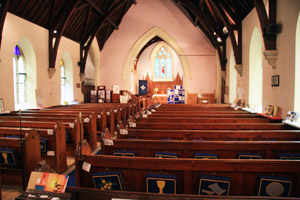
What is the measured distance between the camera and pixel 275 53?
458 cm

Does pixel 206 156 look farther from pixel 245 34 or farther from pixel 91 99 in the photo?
pixel 91 99

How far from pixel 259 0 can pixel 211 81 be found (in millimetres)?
8051

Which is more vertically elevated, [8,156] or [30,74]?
[30,74]

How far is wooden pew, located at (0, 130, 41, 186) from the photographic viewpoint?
8.92ft

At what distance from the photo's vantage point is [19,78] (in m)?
7.58

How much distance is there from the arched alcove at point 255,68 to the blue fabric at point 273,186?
17.1 ft

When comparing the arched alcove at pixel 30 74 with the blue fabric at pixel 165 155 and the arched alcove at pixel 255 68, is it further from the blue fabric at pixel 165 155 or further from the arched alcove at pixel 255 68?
the arched alcove at pixel 255 68

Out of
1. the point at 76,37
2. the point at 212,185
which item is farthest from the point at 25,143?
the point at 76,37

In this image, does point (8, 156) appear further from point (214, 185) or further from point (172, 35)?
point (172, 35)

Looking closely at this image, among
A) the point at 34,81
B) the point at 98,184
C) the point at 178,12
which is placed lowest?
the point at 98,184

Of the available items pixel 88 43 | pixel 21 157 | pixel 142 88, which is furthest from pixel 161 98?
pixel 21 157

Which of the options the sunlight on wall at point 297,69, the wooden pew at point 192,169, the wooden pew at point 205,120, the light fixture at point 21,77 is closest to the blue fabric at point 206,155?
the wooden pew at point 192,169

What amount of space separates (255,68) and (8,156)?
6.49 metres

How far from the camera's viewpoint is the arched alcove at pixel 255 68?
648 cm
